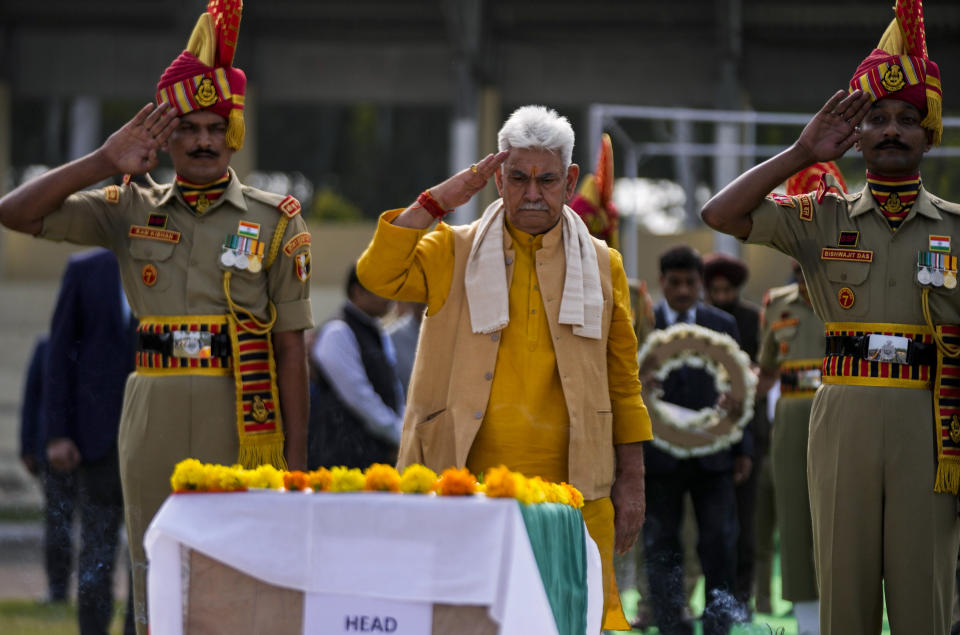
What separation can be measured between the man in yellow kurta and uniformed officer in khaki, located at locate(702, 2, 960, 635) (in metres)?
0.63

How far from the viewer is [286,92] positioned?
22297mm

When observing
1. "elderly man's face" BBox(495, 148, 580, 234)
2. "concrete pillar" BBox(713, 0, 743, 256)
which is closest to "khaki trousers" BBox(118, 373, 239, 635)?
"elderly man's face" BBox(495, 148, 580, 234)

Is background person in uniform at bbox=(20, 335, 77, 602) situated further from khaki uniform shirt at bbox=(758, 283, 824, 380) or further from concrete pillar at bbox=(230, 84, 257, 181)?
concrete pillar at bbox=(230, 84, 257, 181)

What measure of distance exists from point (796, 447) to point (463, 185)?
389 centimetres

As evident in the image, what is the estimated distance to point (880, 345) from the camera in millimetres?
5180

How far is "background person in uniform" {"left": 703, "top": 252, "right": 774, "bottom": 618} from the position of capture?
905 centimetres

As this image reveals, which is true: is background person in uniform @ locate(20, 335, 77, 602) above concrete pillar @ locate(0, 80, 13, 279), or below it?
below

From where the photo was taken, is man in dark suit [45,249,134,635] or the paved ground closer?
man in dark suit [45,249,134,635]

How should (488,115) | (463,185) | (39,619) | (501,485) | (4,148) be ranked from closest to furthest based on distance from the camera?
(501,485), (463,185), (39,619), (488,115), (4,148)

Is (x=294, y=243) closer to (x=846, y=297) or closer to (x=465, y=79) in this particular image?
(x=846, y=297)

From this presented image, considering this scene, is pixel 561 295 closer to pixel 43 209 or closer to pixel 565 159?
pixel 565 159

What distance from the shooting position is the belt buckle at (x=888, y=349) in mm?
5160

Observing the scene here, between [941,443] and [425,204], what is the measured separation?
202 cm

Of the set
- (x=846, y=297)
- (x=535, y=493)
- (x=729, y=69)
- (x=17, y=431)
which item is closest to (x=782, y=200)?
(x=846, y=297)
